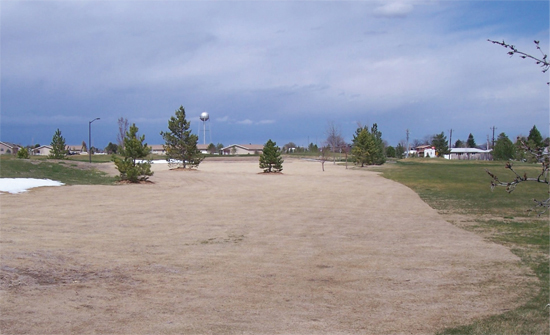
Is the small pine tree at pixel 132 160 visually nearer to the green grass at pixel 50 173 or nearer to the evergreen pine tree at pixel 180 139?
the green grass at pixel 50 173

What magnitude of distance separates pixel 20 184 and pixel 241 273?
716 inches

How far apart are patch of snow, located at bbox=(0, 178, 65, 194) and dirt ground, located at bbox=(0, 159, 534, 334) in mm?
4937

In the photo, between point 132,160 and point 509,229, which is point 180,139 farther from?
point 509,229

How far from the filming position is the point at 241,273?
9.27 meters

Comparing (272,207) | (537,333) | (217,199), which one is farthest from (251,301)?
(217,199)

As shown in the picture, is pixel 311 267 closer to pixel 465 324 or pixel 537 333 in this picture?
pixel 465 324

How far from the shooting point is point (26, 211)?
16.2 meters

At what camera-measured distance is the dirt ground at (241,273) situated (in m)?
6.50

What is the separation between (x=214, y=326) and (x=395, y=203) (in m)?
17.2

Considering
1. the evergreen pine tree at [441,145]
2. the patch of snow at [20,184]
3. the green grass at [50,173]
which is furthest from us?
the evergreen pine tree at [441,145]

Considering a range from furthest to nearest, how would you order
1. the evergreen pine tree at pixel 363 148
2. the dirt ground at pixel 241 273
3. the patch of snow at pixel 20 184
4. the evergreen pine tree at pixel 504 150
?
the evergreen pine tree at pixel 504 150 → the evergreen pine tree at pixel 363 148 → the patch of snow at pixel 20 184 → the dirt ground at pixel 241 273

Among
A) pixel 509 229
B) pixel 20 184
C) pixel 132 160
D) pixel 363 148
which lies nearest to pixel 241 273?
pixel 509 229

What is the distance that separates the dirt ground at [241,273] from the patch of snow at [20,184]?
4.94 meters

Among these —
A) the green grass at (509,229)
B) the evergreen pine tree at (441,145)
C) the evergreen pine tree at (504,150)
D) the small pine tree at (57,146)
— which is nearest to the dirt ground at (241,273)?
the green grass at (509,229)
